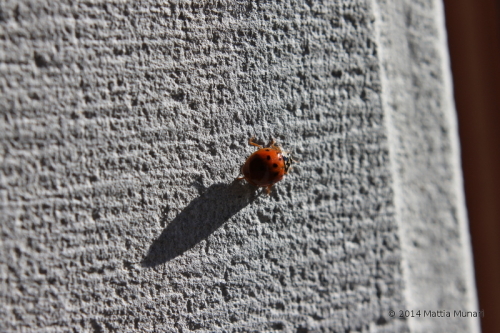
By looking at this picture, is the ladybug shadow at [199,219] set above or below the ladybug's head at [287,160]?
below

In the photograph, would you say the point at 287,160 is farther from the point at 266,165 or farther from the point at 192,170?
the point at 192,170

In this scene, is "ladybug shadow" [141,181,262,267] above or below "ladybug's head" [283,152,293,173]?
below

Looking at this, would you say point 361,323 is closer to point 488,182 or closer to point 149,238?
point 149,238

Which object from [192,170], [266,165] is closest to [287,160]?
[266,165]

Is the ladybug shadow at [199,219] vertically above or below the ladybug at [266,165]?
below

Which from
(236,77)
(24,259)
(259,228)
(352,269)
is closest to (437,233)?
(352,269)
